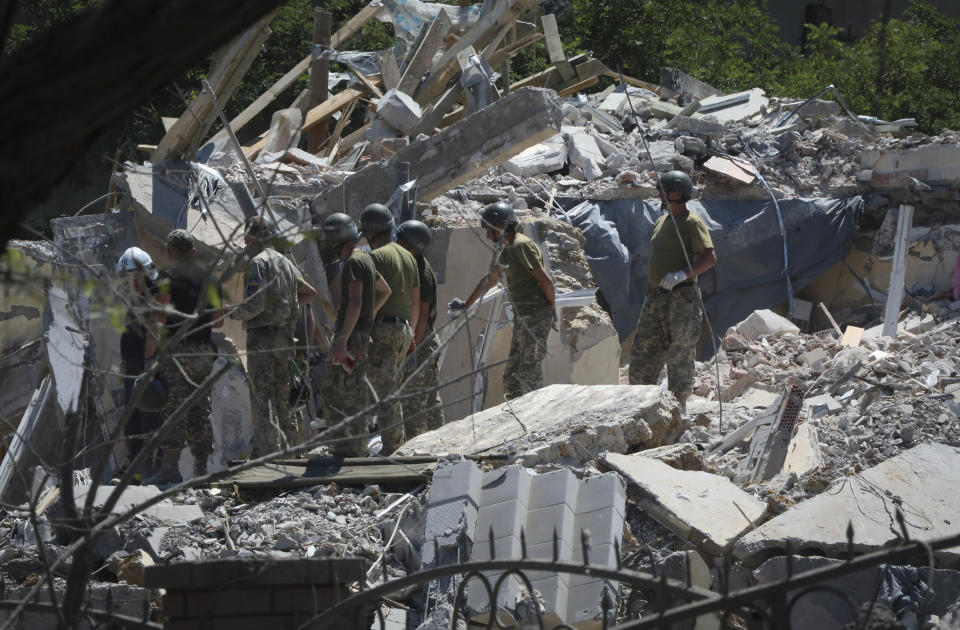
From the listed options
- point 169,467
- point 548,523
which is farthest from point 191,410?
point 548,523

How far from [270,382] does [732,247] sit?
6160 mm

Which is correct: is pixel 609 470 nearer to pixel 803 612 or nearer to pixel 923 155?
pixel 803 612

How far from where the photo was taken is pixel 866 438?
20.1ft

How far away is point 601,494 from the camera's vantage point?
468cm

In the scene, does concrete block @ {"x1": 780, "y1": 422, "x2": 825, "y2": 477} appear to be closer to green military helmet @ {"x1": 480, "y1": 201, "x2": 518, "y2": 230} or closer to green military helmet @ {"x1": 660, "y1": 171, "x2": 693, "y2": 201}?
green military helmet @ {"x1": 660, "y1": 171, "x2": 693, "y2": 201}

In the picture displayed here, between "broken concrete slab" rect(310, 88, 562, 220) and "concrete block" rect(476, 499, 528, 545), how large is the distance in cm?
471

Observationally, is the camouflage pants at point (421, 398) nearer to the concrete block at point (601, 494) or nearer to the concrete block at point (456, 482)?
the concrete block at point (456, 482)

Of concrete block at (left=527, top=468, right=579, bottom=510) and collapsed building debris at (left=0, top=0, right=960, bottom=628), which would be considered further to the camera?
concrete block at (left=527, top=468, right=579, bottom=510)

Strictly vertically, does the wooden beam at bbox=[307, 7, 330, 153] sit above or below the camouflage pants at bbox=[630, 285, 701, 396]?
above

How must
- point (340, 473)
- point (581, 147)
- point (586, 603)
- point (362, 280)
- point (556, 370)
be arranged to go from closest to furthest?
point (586, 603)
point (340, 473)
point (362, 280)
point (556, 370)
point (581, 147)

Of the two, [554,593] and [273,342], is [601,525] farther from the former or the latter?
[273,342]

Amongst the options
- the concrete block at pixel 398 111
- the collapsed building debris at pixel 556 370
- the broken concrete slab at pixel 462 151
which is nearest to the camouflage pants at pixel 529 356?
the collapsed building debris at pixel 556 370

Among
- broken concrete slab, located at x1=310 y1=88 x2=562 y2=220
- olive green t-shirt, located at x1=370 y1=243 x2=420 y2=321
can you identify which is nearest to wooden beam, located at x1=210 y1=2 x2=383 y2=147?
broken concrete slab, located at x1=310 y1=88 x2=562 y2=220

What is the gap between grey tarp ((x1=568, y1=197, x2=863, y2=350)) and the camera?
10.6 meters
